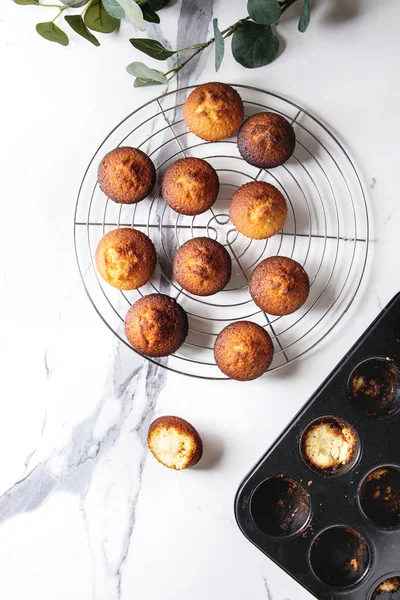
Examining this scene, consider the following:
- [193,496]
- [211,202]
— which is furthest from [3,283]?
[193,496]

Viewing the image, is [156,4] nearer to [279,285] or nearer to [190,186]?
[190,186]

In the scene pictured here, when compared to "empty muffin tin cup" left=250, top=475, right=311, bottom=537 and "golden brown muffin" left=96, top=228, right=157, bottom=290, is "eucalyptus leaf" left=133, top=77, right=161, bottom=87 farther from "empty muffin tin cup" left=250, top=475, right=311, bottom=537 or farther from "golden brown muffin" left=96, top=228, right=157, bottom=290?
"empty muffin tin cup" left=250, top=475, right=311, bottom=537

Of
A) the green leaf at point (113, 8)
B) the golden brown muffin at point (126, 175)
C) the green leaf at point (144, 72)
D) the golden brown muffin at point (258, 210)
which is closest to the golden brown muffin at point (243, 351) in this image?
the golden brown muffin at point (258, 210)

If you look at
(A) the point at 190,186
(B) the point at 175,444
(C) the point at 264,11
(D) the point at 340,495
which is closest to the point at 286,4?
(C) the point at 264,11

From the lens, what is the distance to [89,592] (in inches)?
99.9

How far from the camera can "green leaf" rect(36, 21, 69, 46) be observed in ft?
7.77

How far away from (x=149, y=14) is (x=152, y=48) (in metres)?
0.19

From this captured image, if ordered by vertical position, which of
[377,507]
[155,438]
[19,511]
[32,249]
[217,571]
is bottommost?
[19,511]

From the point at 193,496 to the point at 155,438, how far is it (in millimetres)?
319

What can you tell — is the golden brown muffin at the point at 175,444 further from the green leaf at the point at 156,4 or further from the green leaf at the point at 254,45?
the green leaf at the point at 156,4

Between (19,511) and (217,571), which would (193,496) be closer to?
(217,571)

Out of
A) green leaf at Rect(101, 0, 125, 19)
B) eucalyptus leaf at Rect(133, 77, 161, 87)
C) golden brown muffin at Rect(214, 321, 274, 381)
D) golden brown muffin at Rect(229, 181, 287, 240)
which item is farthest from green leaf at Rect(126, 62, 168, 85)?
golden brown muffin at Rect(214, 321, 274, 381)

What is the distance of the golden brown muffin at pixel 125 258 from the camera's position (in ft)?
7.45

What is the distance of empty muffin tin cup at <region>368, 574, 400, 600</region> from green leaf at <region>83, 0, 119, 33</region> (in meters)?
2.50
